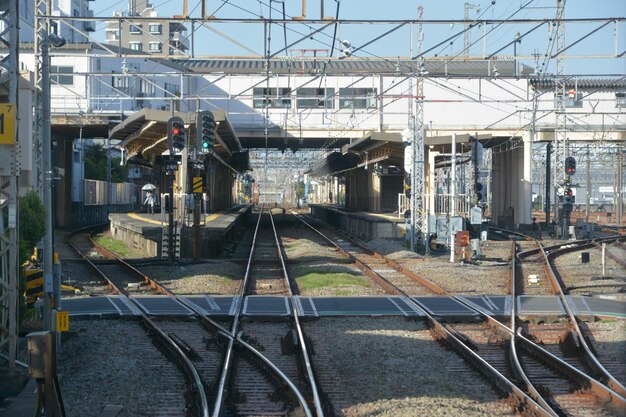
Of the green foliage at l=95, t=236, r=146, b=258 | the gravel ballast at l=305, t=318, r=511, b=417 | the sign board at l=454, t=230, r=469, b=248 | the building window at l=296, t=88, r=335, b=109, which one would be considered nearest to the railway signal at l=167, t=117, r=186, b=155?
the green foliage at l=95, t=236, r=146, b=258

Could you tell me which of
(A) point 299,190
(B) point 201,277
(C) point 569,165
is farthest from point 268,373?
(A) point 299,190

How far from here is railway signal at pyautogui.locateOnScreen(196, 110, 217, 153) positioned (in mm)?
18781

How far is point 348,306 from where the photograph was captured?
12.7m

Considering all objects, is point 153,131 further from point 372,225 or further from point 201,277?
point 372,225

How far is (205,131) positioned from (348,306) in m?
7.78

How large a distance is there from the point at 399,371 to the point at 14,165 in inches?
178

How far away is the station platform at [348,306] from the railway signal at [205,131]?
5694 mm

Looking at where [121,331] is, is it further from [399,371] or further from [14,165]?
[399,371]

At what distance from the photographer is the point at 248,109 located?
40.0m

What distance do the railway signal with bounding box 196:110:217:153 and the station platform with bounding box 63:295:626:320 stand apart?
5694 mm

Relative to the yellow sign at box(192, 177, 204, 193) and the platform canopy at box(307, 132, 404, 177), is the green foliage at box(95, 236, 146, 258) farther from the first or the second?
the platform canopy at box(307, 132, 404, 177)

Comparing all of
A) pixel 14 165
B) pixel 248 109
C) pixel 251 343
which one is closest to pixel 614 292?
pixel 251 343

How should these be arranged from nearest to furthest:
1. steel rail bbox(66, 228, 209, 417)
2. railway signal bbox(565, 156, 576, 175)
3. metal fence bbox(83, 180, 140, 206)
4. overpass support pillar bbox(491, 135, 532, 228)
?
steel rail bbox(66, 228, 209, 417), railway signal bbox(565, 156, 576, 175), overpass support pillar bbox(491, 135, 532, 228), metal fence bbox(83, 180, 140, 206)

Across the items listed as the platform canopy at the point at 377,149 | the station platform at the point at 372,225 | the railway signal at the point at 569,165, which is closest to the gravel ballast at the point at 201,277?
the station platform at the point at 372,225
